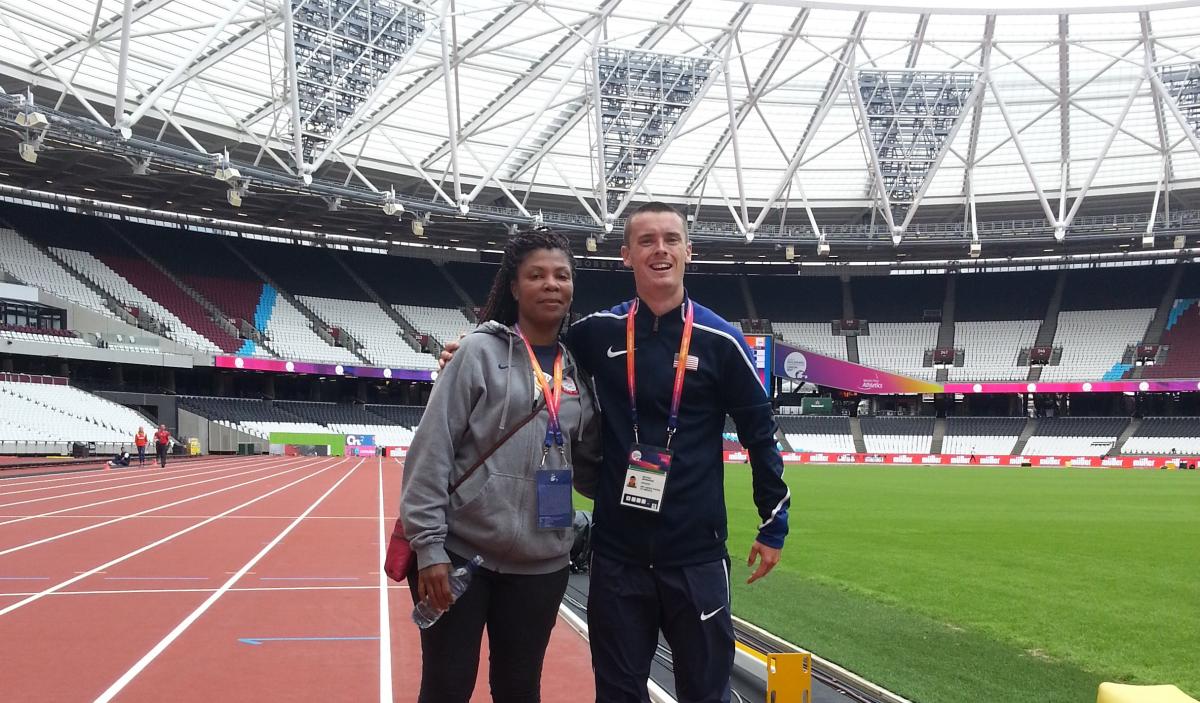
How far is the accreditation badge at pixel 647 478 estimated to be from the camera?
2.90 meters

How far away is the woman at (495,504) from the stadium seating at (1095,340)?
51.3m

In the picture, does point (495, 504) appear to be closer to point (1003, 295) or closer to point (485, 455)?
point (485, 455)

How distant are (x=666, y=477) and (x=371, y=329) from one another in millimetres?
48294

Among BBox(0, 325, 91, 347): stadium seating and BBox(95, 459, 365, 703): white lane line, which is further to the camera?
BBox(0, 325, 91, 347): stadium seating

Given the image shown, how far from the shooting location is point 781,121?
37.4m

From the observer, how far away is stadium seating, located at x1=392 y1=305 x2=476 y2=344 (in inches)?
2021

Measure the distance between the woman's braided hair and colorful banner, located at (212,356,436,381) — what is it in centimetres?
3766

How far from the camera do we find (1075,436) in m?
46.2

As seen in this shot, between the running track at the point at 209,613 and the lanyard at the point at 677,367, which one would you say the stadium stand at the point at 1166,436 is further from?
the lanyard at the point at 677,367

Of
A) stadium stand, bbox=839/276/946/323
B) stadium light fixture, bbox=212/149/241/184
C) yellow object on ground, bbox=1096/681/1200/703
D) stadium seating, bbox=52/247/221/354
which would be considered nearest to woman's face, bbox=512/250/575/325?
yellow object on ground, bbox=1096/681/1200/703

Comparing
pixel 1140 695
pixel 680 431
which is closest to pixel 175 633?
pixel 680 431

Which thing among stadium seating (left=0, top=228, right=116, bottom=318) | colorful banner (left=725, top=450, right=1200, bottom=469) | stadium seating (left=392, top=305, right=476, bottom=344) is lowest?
colorful banner (left=725, top=450, right=1200, bottom=469)

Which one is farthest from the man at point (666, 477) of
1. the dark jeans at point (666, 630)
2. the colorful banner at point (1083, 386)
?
the colorful banner at point (1083, 386)

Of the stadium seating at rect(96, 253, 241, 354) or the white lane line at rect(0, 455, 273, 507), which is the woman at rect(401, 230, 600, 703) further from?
the stadium seating at rect(96, 253, 241, 354)
